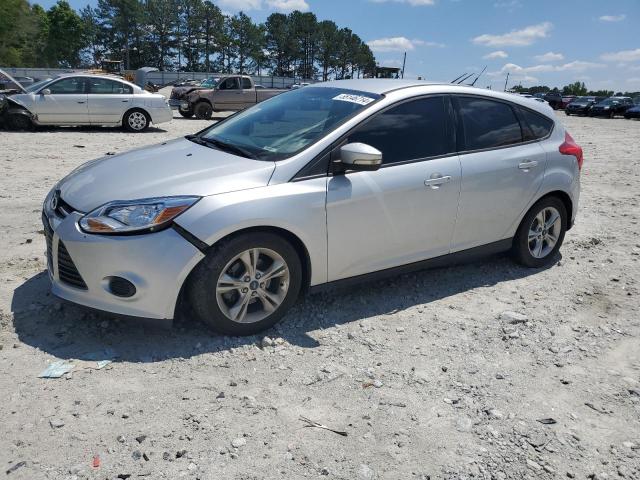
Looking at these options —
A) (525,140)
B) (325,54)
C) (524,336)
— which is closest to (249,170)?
(524,336)

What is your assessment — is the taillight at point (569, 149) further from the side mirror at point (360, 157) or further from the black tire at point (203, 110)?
the black tire at point (203, 110)

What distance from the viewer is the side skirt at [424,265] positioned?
3.77 meters

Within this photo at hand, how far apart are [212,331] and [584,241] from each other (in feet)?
14.5

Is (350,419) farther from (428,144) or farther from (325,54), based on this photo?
(325,54)

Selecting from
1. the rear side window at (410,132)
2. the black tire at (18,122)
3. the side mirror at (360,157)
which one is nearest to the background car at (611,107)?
the black tire at (18,122)

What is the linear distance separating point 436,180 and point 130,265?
226 cm

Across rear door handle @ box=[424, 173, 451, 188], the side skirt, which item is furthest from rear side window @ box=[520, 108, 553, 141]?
rear door handle @ box=[424, 173, 451, 188]

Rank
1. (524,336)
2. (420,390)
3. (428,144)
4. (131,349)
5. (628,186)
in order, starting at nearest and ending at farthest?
(420,390) < (131,349) < (524,336) < (428,144) < (628,186)

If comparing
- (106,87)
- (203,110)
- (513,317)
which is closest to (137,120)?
(106,87)

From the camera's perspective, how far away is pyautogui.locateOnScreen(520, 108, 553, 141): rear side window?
474cm

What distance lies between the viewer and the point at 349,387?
3049 millimetres

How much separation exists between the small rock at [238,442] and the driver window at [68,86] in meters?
13.7

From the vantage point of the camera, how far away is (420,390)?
10.0 ft

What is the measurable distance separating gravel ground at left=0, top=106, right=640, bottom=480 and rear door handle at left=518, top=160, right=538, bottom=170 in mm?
998
